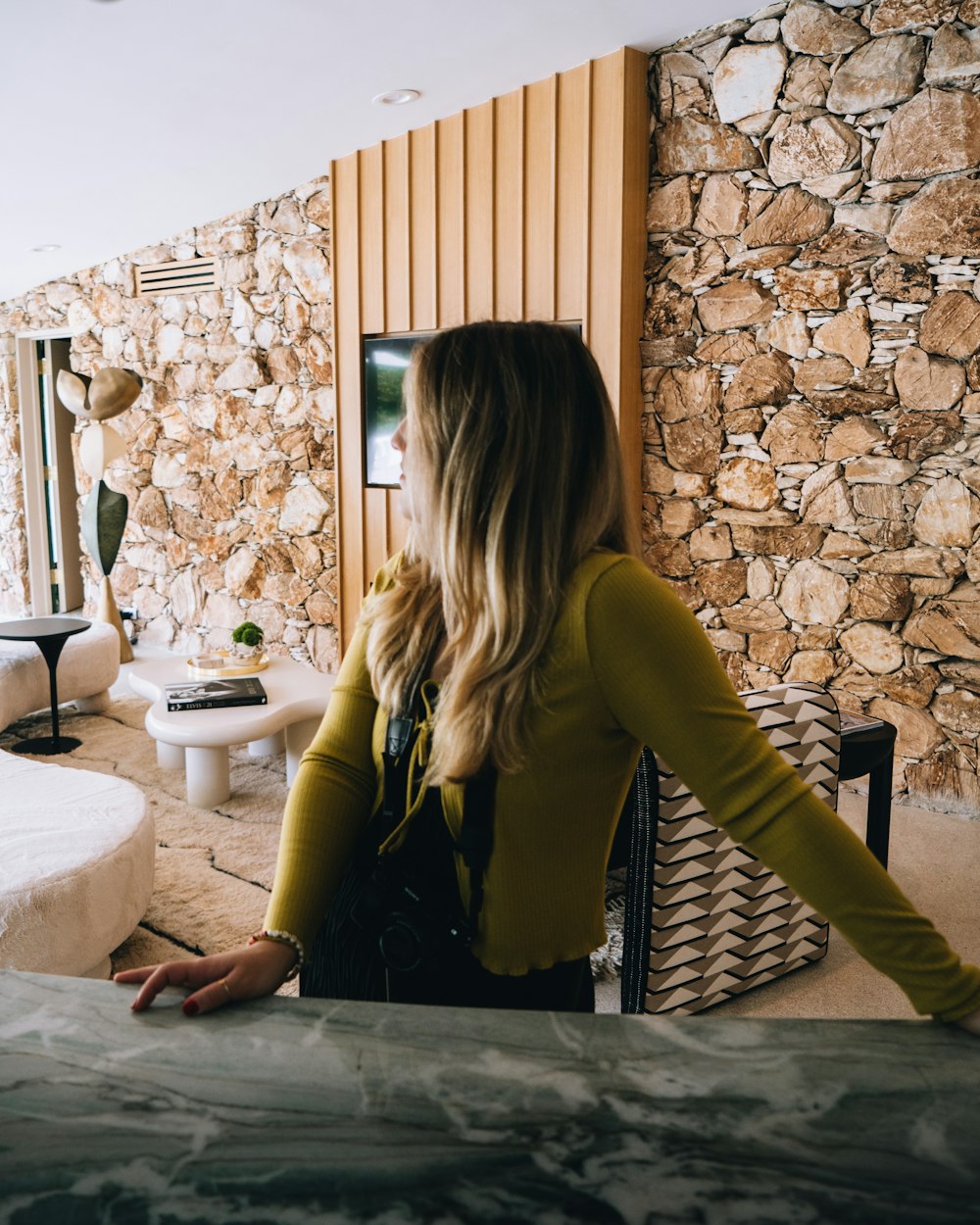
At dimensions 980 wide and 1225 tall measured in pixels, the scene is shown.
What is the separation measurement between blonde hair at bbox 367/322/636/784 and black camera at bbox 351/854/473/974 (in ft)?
0.42

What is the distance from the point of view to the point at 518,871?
Result: 967 millimetres

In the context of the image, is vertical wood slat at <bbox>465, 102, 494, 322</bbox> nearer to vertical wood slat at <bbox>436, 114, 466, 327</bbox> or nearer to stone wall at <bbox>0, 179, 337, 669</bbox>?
vertical wood slat at <bbox>436, 114, 466, 327</bbox>

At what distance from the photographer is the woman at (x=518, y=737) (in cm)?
85

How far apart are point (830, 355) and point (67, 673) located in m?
3.55

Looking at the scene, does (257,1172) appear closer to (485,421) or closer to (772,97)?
(485,421)

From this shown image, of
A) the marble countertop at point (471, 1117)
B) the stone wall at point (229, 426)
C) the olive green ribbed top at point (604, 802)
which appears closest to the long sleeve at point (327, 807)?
the olive green ribbed top at point (604, 802)

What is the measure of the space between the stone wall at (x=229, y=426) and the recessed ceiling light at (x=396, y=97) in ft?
3.23

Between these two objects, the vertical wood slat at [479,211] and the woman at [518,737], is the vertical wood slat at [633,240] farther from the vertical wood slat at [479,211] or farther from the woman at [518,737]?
the woman at [518,737]

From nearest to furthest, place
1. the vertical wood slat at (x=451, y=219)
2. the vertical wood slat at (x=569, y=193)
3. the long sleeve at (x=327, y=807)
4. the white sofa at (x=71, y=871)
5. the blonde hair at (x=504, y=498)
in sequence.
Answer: the blonde hair at (x=504, y=498)
the long sleeve at (x=327, y=807)
the white sofa at (x=71, y=871)
the vertical wood slat at (x=569, y=193)
the vertical wood slat at (x=451, y=219)

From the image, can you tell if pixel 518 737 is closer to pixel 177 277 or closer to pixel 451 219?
pixel 451 219

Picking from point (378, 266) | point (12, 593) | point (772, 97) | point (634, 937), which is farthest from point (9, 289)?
point (634, 937)

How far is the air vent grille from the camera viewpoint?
5727mm

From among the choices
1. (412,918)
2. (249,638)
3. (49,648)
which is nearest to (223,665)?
(249,638)

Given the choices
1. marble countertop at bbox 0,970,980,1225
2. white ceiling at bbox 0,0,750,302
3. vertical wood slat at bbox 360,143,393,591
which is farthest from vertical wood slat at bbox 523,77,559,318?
Answer: marble countertop at bbox 0,970,980,1225
